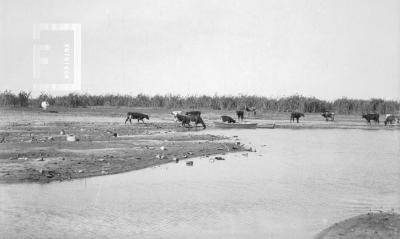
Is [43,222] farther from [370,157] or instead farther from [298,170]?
[370,157]

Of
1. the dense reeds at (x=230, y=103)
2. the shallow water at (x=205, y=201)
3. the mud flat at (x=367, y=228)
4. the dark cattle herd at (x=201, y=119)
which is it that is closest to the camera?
the mud flat at (x=367, y=228)

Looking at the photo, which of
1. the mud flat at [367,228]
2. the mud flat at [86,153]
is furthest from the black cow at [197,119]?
the mud flat at [367,228]

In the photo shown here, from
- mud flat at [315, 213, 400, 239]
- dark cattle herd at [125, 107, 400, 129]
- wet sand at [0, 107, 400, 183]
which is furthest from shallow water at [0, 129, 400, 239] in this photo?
dark cattle herd at [125, 107, 400, 129]

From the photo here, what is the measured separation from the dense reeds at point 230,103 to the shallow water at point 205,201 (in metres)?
46.4

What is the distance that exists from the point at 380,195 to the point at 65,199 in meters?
7.68

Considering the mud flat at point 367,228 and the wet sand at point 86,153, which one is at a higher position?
the wet sand at point 86,153

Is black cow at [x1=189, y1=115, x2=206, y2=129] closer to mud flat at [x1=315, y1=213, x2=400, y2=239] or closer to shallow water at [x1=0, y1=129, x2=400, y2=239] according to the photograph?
shallow water at [x1=0, y1=129, x2=400, y2=239]

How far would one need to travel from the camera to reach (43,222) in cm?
1020

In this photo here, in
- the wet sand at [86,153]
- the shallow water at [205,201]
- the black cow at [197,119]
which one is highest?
the black cow at [197,119]

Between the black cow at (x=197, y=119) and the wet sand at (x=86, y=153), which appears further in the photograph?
the black cow at (x=197, y=119)

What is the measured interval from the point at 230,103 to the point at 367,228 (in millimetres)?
59891

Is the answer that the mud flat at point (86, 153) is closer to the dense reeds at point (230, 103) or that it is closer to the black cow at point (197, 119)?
the black cow at point (197, 119)

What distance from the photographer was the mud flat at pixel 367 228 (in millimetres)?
9250

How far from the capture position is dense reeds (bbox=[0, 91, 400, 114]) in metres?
65.1
